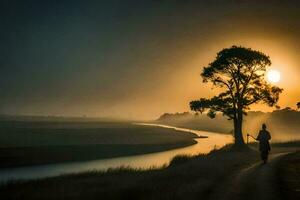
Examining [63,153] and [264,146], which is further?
[63,153]

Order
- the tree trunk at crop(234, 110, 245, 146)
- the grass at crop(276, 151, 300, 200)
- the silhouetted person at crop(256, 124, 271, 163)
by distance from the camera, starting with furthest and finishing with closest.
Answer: the tree trunk at crop(234, 110, 245, 146) < the silhouetted person at crop(256, 124, 271, 163) < the grass at crop(276, 151, 300, 200)

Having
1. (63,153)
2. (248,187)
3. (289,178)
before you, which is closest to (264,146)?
(289,178)

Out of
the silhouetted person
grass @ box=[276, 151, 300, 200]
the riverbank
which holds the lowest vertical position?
the riverbank

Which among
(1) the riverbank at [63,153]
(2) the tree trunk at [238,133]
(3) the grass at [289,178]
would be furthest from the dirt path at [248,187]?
(1) the riverbank at [63,153]

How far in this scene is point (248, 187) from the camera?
16.6 m

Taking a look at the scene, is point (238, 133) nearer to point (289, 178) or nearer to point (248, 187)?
point (289, 178)

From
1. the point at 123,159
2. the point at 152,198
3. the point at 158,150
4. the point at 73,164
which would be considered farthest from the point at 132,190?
the point at 158,150

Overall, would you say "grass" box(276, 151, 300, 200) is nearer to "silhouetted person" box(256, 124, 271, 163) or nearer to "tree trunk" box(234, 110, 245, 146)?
"silhouetted person" box(256, 124, 271, 163)

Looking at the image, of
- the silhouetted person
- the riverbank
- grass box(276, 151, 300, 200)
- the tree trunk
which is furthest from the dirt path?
the riverbank

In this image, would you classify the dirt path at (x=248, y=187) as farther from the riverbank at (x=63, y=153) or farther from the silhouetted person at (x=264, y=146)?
the riverbank at (x=63, y=153)

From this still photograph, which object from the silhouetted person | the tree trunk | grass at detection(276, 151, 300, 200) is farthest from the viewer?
the tree trunk

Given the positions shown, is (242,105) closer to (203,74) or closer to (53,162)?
(203,74)

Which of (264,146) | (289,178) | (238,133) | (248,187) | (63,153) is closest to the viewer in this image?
(248,187)

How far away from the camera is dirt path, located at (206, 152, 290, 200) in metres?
14.7
